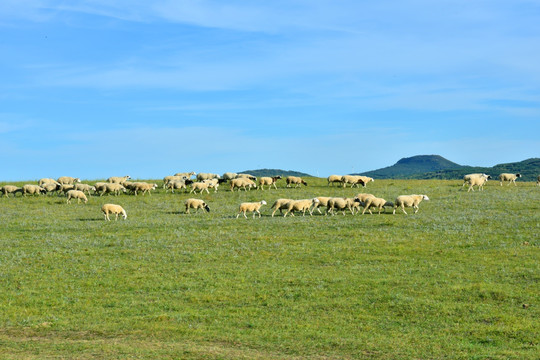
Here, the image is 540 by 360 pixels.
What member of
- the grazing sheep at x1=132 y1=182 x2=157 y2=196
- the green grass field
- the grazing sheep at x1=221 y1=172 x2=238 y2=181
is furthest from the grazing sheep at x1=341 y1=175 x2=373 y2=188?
the green grass field

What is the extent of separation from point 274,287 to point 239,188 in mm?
40349

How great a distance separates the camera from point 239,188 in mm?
63156

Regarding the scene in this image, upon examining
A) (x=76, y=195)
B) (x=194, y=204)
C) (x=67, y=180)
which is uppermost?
(x=67, y=180)

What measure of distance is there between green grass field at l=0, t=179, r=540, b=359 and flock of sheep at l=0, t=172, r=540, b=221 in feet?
7.03

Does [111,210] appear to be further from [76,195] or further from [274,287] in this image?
[274,287]

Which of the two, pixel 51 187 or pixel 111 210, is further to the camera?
pixel 51 187

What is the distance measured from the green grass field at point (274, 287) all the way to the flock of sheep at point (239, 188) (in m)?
2.14

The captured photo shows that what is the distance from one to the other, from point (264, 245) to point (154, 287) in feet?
29.9

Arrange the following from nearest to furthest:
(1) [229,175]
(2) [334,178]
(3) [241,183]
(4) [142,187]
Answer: (4) [142,187] < (3) [241,183] < (2) [334,178] < (1) [229,175]

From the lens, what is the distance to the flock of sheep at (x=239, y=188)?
42.8 metres

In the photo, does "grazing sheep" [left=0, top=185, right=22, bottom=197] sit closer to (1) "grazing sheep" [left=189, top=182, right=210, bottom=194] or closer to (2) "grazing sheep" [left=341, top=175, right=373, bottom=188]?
(1) "grazing sheep" [left=189, top=182, right=210, bottom=194]

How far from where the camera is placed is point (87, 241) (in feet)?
108

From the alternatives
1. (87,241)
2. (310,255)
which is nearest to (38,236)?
(87,241)

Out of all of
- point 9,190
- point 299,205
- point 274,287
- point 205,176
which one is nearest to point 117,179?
point 205,176
